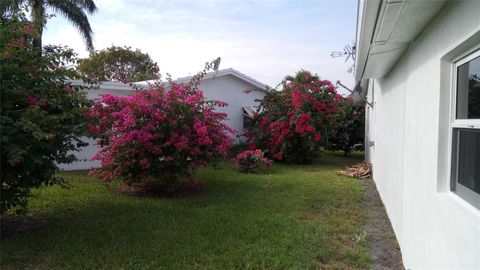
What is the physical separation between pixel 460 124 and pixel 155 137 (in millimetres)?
5648

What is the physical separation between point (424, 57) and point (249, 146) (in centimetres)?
1159

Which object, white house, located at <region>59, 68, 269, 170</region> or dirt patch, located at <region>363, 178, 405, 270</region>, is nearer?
dirt patch, located at <region>363, 178, 405, 270</region>

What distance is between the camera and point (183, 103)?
25.7 ft

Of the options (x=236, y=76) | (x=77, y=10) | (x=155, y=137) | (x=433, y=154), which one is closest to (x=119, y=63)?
(x=77, y=10)

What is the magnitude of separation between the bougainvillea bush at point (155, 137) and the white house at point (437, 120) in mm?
3853

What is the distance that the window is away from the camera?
2.54m

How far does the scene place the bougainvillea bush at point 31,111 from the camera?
15.2 ft

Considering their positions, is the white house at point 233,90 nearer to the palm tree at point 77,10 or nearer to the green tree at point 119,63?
the palm tree at point 77,10

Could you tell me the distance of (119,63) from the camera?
33.4 metres

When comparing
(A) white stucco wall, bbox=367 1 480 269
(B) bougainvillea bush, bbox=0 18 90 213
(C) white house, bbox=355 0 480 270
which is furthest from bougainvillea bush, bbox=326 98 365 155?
(B) bougainvillea bush, bbox=0 18 90 213

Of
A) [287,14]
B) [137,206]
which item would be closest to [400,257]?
[137,206]

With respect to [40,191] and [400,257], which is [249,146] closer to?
[40,191]

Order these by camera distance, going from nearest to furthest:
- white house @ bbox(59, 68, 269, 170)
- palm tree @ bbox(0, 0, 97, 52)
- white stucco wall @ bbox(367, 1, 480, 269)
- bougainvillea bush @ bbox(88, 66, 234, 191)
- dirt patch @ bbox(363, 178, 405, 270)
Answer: white stucco wall @ bbox(367, 1, 480, 269) < dirt patch @ bbox(363, 178, 405, 270) < bougainvillea bush @ bbox(88, 66, 234, 191) < white house @ bbox(59, 68, 269, 170) < palm tree @ bbox(0, 0, 97, 52)

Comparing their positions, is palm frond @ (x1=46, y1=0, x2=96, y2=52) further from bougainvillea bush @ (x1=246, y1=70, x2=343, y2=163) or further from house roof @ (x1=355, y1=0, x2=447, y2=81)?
house roof @ (x1=355, y1=0, x2=447, y2=81)
